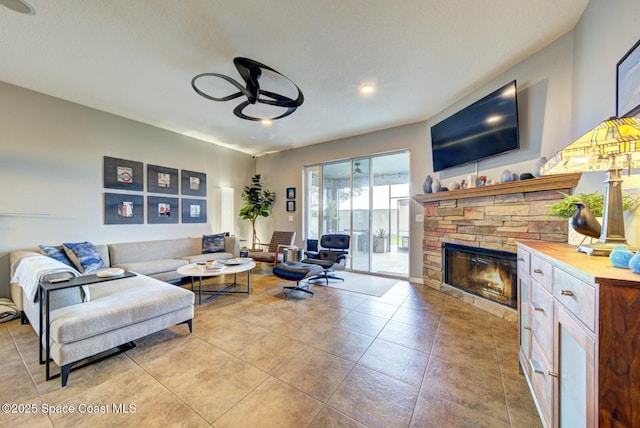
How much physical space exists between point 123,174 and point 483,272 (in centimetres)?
587

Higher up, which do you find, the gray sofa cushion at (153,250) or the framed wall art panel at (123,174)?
the framed wall art panel at (123,174)

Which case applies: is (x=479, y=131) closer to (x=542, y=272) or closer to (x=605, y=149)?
(x=605, y=149)

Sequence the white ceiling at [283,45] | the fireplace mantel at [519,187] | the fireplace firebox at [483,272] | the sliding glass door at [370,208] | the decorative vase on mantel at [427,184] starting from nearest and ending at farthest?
the white ceiling at [283,45] → the fireplace mantel at [519,187] → the fireplace firebox at [483,272] → the decorative vase on mantel at [427,184] → the sliding glass door at [370,208]

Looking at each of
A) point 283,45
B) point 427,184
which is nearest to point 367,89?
point 283,45

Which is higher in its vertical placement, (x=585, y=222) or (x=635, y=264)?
(x=585, y=222)

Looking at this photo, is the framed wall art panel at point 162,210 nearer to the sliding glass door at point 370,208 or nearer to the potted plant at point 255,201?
the potted plant at point 255,201

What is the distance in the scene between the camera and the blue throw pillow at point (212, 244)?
475 centimetres

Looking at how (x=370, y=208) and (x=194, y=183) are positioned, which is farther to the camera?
(x=194, y=183)

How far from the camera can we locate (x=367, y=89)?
10.4 feet

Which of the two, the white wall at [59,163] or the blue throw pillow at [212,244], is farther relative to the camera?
the blue throw pillow at [212,244]

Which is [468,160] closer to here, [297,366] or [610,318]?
[610,318]

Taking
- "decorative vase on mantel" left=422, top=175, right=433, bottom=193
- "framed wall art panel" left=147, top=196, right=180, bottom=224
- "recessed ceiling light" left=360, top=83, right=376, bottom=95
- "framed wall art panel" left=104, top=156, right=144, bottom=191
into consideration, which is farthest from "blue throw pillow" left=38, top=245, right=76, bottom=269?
"decorative vase on mantel" left=422, top=175, right=433, bottom=193

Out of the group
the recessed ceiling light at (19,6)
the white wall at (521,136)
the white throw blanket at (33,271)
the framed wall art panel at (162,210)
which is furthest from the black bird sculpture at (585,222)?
the framed wall art panel at (162,210)

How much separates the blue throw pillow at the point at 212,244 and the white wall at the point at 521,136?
1785mm
